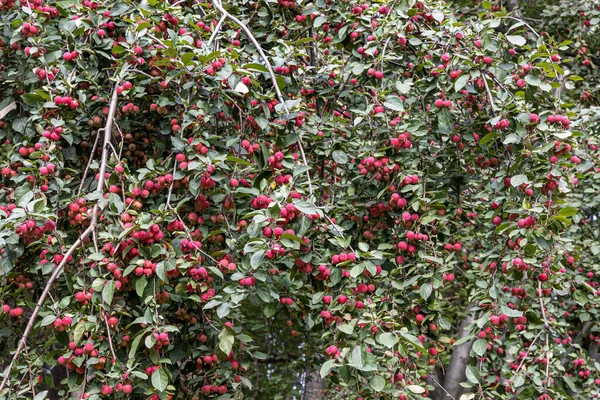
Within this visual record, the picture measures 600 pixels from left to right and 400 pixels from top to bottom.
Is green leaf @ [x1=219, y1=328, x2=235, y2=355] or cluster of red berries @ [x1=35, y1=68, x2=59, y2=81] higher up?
cluster of red berries @ [x1=35, y1=68, x2=59, y2=81]

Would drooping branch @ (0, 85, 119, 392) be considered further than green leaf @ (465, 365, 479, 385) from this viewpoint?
No

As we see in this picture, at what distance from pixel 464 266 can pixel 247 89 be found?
2.66 metres

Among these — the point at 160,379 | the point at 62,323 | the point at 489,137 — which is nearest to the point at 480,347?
the point at 489,137

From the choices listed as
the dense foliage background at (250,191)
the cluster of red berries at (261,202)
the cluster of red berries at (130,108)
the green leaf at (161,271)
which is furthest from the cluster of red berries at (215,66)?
the green leaf at (161,271)

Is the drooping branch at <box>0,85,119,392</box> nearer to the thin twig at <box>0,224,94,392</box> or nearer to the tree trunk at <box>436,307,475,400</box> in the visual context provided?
the thin twig at <box>0,224,94,392</box>

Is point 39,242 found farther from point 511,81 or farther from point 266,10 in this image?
point 511,81

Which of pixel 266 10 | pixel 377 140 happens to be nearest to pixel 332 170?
pixel 377 140

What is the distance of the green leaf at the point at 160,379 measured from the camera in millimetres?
1969

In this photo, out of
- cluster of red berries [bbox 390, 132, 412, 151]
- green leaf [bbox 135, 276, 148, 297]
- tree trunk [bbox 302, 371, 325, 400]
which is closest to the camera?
green leaf [bbox 135, 276, 148, 297]

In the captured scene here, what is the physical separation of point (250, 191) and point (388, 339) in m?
0.67

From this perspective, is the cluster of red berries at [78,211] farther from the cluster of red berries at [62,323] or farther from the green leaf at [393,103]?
the green leaf at [393,103]

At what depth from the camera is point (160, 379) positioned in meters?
2.00

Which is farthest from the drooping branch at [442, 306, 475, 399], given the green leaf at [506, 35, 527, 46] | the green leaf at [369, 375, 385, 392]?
the green leaf at [369, 375, 385, 392]

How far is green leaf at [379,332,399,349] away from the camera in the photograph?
1909mm
